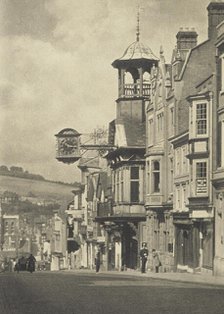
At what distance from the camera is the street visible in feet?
67.3

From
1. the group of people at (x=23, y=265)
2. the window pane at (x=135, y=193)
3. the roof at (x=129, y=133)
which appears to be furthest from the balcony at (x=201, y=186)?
the roof at (x=129, y=133)

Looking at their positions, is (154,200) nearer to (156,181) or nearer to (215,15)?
(156,181)

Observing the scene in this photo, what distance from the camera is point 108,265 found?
6619 cm

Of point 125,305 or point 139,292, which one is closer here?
point 125,305

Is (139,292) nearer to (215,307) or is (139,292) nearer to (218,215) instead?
(215,307)

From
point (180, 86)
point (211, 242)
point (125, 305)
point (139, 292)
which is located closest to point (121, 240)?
point (180, 86)

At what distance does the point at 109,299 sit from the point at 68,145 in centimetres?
3029

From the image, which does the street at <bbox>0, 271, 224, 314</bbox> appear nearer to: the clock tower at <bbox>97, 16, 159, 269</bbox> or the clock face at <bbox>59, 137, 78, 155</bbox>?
the clock face at <bbox>59, 137, 78, 155</bbox>

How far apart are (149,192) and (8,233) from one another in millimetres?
83239

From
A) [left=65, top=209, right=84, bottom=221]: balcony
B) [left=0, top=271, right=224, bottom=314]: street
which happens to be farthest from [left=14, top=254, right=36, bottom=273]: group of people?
[left=65, top=209, right=84, bottom=221]: balcony

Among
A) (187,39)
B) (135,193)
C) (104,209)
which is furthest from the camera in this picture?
(104,209)

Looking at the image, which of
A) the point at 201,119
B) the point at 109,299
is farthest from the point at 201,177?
the point at 109,299

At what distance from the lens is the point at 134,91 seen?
6141 cm

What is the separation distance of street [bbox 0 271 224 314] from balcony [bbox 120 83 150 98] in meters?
31.1
